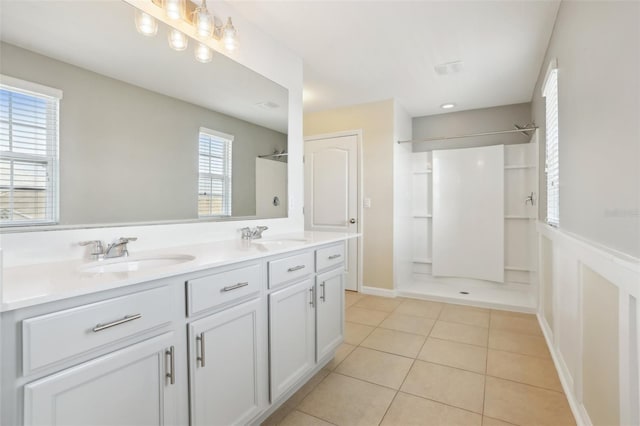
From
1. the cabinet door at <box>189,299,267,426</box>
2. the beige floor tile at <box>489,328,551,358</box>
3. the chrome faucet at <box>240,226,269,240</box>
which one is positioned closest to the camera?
the cabinet door at <box>189,299,267,426</box>

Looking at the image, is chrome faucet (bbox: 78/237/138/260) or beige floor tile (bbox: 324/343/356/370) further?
beige floor tile (bbox: 324/343/356/370)

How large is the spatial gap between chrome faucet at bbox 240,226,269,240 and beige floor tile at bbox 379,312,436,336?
1.58 m

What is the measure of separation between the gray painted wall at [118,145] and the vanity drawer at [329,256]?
0.80 m

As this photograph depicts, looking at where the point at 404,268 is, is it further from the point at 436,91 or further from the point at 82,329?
the point at 82,329

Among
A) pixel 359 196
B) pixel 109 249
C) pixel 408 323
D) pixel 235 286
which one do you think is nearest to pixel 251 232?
pixel 235 286

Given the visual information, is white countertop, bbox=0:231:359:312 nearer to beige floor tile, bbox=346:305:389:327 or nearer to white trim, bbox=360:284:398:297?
beige floor tile, bbox=346:305:389:327

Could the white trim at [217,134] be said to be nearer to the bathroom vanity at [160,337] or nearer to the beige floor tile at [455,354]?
the bathroom vanity at [160,337]

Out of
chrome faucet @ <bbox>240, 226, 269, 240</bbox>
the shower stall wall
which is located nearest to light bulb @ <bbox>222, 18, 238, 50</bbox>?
chrome faucet @ <bbox>240, 226, 269, 240</bbox>

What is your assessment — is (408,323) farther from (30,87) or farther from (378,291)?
(30,87)

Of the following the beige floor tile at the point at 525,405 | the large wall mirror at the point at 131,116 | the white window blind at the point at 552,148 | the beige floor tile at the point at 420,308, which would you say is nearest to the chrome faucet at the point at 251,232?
the large wall mirror at the point at 131,116

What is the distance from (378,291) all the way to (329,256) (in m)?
2.04

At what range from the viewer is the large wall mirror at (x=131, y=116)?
→ 1.28m

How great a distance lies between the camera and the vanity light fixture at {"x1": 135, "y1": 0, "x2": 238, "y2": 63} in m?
1.61

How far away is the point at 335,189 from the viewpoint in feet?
13.7
